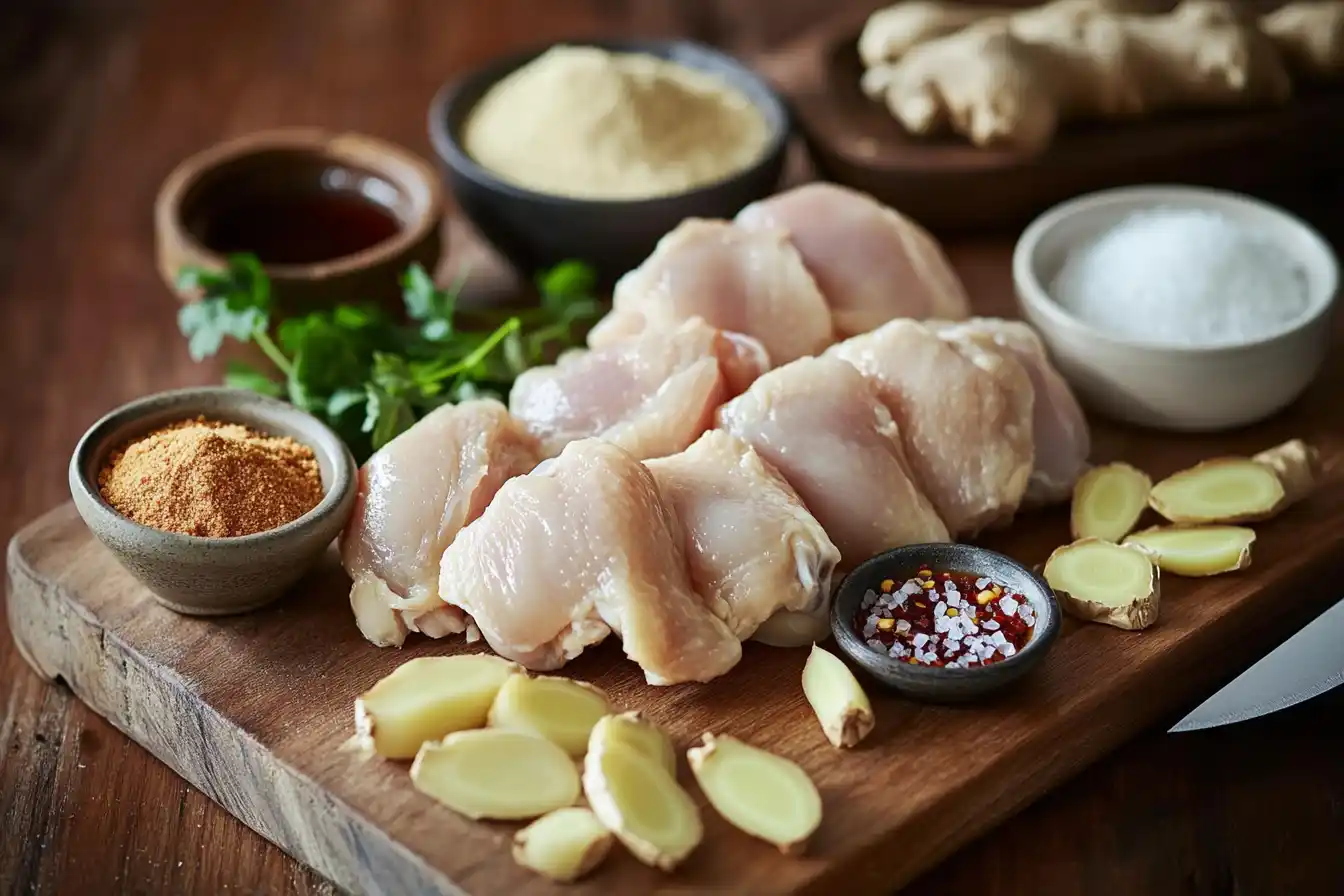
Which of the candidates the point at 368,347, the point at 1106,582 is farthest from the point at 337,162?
the point at 1106,582

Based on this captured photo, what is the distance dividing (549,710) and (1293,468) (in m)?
1.11

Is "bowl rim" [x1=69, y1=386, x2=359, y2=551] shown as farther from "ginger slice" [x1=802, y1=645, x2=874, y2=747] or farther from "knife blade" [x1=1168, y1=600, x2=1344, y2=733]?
"knife blade" [x1=1168, y1=600, x2=1344, y2=733]

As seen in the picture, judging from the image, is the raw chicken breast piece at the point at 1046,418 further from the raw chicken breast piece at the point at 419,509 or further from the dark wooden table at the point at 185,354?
the raw chicken breast piece at the point at 419,509

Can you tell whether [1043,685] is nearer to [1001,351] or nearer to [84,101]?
[1001,351]

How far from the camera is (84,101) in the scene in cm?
347

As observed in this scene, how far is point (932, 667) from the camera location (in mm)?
1747

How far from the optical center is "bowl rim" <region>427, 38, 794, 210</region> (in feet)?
8.41

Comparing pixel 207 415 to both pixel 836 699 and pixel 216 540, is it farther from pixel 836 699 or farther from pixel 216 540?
pixel 836 699

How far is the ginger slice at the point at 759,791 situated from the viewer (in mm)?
1592

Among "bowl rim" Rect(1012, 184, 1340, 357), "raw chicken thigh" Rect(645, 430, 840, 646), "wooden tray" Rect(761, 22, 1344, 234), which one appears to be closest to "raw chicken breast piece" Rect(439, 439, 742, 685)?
"raw chicken thigh" Rect(645, 430, 840, 646)

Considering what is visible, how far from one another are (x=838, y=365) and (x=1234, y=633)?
24.3 inches

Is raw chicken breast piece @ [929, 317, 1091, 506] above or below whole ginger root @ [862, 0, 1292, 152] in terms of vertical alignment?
below

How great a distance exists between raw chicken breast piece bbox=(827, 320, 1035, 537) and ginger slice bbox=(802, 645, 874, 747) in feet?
1.09

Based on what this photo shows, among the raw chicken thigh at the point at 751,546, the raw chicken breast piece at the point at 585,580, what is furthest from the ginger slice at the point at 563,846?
the raw chicken thigh at the point at 751,546
